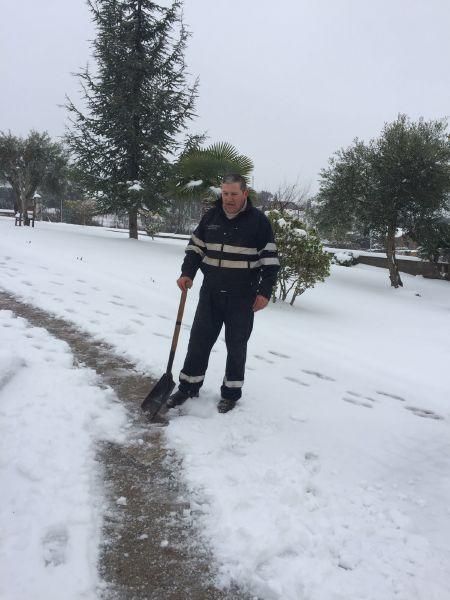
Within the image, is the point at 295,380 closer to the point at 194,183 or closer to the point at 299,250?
Answer: the point at 299,250

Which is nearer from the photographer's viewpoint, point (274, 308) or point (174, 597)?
point (174, 597)

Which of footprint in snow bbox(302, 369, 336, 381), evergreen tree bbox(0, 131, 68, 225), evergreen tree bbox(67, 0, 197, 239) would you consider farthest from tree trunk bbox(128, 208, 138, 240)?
footprint in snow bbox(302, 369, 336, 381)

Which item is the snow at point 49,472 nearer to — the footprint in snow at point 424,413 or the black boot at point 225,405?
the black boot at point 225,405

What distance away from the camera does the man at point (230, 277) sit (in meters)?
3.37

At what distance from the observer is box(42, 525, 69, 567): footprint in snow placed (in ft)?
6.21

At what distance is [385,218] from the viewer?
16.0 m

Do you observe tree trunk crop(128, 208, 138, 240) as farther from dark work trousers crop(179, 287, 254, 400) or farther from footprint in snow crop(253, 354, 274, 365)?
dark work trousers crop(179, 287, 254, 400)

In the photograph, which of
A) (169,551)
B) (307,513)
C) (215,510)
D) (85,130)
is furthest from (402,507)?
(85,130)

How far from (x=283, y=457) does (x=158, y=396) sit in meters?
1.09

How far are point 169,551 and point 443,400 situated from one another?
3.67 m

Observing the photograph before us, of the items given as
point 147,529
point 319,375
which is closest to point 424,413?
point 319,375

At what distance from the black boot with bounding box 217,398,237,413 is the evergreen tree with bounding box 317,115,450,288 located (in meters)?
14.1

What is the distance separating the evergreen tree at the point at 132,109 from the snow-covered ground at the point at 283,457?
36.6 ft

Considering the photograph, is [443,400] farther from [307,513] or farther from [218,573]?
[218,573]
